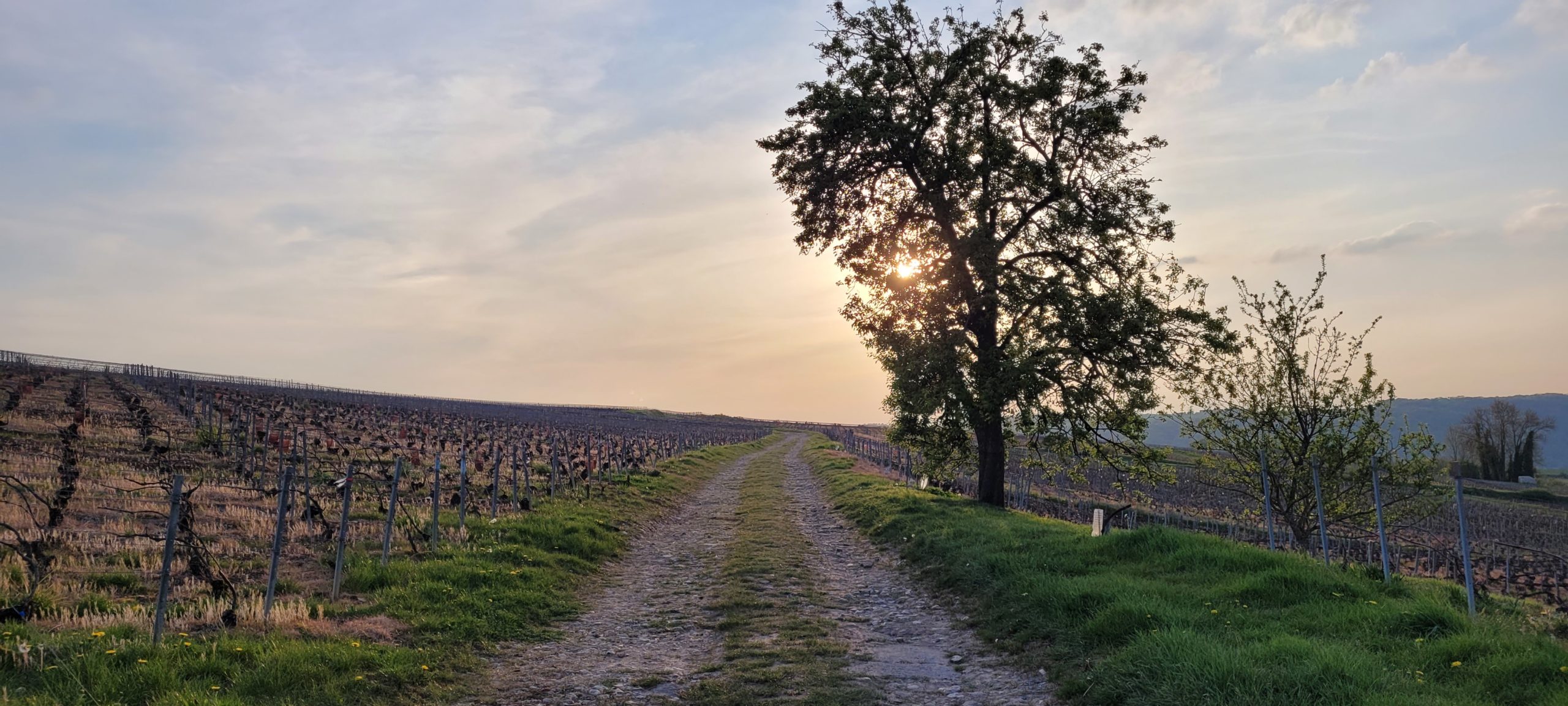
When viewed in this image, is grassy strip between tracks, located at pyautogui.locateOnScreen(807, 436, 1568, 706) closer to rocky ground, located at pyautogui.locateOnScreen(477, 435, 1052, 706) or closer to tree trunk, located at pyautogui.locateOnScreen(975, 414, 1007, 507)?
rocky ground, located at pyautogui.locateOnScreen(477, 435, 1052, 706)

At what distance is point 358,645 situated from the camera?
8477mm

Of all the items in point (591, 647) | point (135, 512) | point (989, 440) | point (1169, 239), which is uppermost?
point (1169, 239)

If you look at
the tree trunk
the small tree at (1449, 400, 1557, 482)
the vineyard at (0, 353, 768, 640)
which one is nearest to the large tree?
the tree trunk

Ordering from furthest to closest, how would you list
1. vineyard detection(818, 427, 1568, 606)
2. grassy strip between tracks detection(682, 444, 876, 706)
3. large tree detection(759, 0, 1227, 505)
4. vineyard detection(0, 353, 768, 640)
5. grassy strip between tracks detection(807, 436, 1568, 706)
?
vineyard detection(818, 427, 1568, 606) < large tree detection(759, 0, 1227, 505) < vineyard detection(0, 353, 768, 640) < grassy strip between tracks detection(682, 444, 876, 706) < grassy strip between tracks detection(807, 436, 1568, 706)

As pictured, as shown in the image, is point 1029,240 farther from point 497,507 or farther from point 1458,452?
point 1458,452

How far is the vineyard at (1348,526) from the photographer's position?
31.2m

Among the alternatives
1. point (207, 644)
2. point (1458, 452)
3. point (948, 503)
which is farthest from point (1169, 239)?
point (1458, 452)

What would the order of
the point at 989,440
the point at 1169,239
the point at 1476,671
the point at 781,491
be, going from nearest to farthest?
the point at 1476,671, the point at 1169,239, the point at 989,440, the point at 781,491

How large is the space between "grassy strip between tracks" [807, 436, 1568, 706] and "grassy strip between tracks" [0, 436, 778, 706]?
21.2 feet

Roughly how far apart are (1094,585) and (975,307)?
12284 mm

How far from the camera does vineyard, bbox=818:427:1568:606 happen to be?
31250 mm

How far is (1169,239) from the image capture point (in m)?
21.2

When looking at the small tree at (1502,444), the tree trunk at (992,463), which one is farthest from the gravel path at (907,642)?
the small tree at (1502,444)

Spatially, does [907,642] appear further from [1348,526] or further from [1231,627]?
[1348,526]
